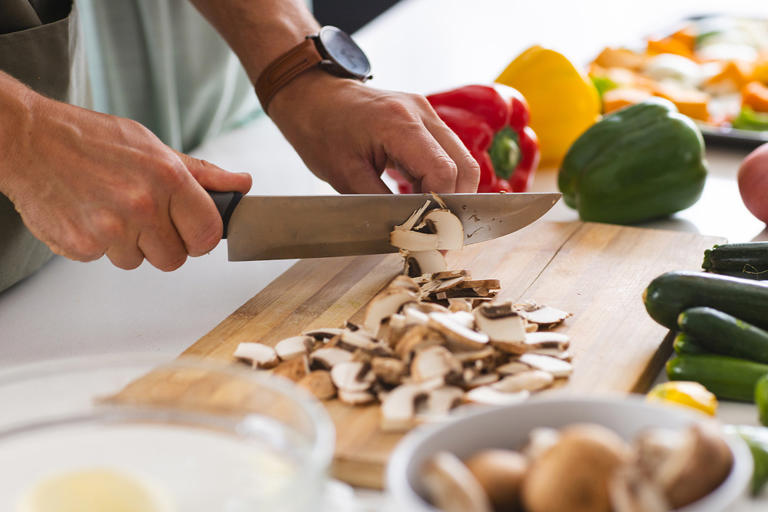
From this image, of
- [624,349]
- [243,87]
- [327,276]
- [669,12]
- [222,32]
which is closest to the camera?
[624,349]

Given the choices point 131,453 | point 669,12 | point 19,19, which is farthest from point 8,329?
point 669,12

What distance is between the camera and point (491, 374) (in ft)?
3.92

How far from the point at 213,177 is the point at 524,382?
62 centimetres

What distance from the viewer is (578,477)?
0.70 metres

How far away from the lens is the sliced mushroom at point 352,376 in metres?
1.16

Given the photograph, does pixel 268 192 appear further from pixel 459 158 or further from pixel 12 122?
pixel 12 122

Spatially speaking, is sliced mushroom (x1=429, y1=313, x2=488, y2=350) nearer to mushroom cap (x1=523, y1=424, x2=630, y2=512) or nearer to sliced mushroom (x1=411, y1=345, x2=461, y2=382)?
sliced mushroom (x1=411, y1=345, x2=461, y2=382)

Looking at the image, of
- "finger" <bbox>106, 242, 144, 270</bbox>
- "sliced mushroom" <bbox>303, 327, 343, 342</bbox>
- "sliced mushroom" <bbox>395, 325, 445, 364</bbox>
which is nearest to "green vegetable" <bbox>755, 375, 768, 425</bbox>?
"sliced mushroom" <bbox>395, 325, 445, 364</bbox>

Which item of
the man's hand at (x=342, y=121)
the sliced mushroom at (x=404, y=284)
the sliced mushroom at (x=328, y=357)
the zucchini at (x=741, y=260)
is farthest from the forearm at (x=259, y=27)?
the zucchini at (x=741, y=260)

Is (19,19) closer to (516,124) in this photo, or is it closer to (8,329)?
(8,329)

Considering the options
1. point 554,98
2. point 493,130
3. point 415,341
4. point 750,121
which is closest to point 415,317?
point 415,341

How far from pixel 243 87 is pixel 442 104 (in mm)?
1021

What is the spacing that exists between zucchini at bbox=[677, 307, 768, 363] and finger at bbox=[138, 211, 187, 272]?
79 cm

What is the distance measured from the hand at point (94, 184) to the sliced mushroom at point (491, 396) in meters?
0.55
